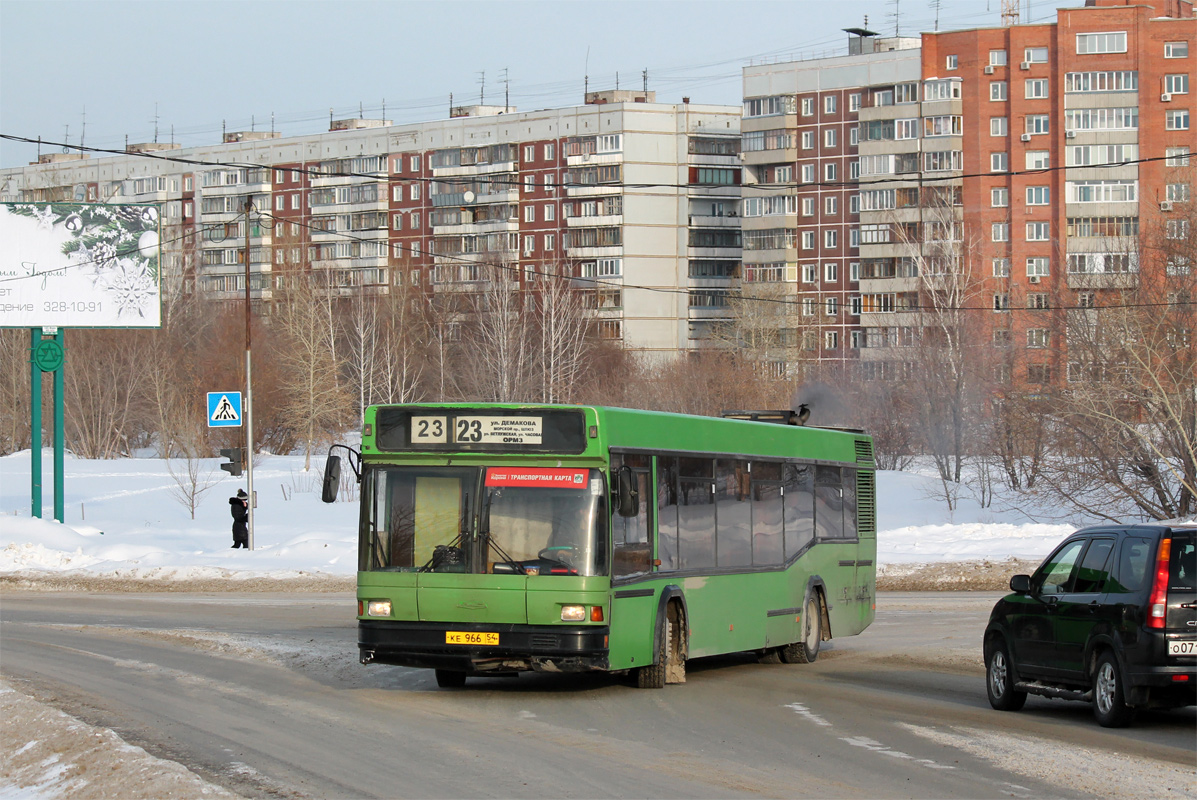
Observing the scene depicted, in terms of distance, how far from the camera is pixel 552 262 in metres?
107

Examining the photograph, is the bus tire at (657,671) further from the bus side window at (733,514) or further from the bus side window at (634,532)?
the bus side window at (733,514)

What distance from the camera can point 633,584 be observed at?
12.3m

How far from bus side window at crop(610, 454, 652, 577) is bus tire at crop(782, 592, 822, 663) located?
3719 millimetres

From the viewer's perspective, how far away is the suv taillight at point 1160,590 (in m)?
10.1

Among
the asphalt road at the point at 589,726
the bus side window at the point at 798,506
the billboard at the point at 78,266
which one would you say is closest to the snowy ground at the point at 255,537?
the billboard at the point at 78,266

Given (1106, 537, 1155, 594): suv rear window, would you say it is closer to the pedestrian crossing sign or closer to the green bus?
the green bus

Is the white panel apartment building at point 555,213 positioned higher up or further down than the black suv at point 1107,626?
higher up

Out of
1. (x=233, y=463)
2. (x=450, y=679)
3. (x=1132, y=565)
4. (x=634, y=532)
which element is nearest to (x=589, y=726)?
(x=634, y=532)

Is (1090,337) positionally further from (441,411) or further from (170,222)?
(170,222)

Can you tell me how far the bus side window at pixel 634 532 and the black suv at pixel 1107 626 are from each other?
9.72 feet

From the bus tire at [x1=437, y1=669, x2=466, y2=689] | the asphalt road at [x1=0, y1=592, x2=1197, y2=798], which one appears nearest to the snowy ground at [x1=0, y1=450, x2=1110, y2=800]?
the asphalt road at [x1=0, y1=592, x2=1197, y2=798]

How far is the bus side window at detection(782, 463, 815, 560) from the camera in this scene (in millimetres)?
15547

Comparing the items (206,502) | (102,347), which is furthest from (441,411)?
(102,347)

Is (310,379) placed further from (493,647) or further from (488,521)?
(493,647)
